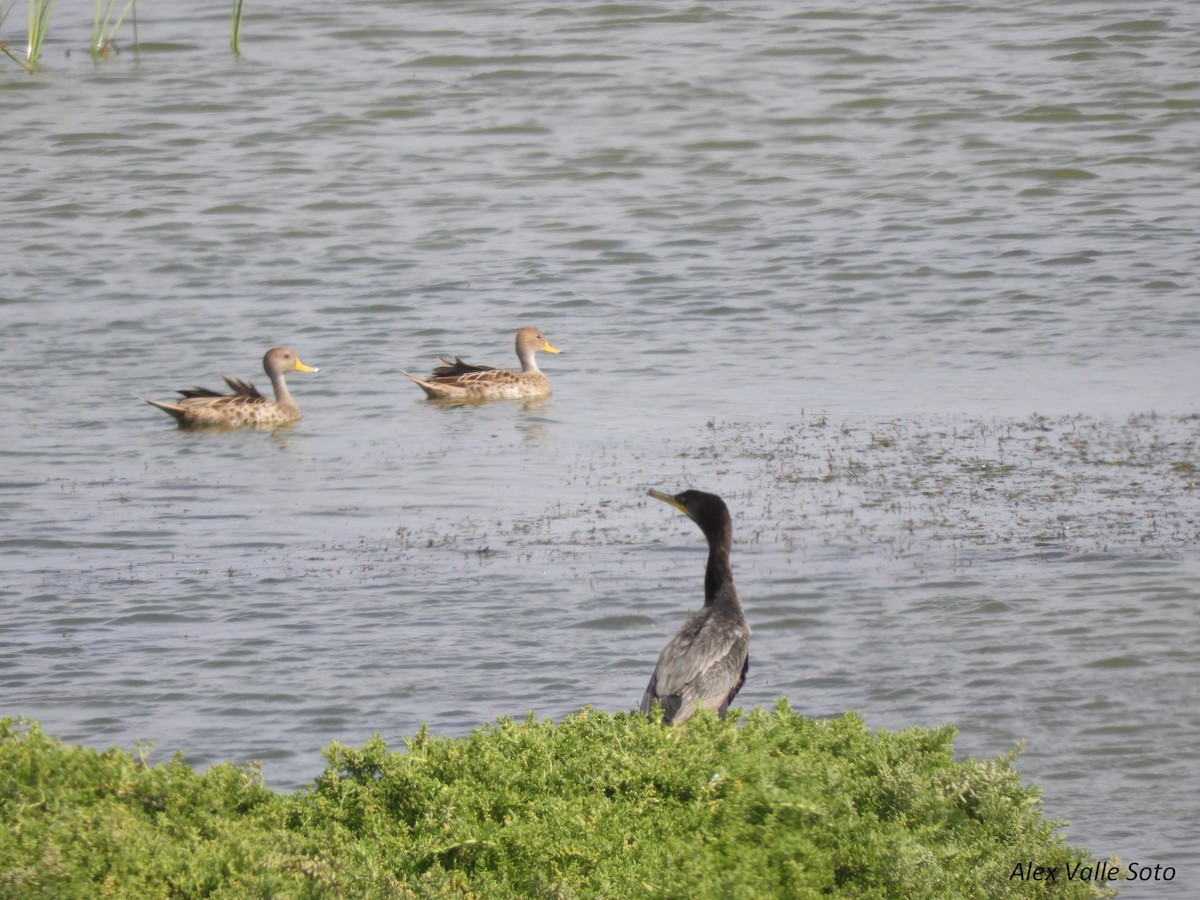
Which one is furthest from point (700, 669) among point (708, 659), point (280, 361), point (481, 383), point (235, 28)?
point (235, 28)

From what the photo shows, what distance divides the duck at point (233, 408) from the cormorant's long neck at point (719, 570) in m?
7.31

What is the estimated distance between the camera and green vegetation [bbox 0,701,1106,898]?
4262 millimetres

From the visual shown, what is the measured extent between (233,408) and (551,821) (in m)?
9.59

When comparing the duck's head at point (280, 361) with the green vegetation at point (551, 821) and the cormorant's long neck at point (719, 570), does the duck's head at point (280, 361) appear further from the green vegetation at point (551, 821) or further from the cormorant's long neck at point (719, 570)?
the green vegetation at point (551, 821)

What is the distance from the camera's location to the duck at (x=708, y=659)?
6.13 meters

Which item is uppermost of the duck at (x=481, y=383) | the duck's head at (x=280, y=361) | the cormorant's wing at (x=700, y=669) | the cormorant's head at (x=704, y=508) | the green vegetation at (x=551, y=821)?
the green vegetation at (x=551, y=821)

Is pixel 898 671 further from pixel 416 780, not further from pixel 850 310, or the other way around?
pixel 850 310

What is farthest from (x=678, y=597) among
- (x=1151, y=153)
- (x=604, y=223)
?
(x=1151, y=153)

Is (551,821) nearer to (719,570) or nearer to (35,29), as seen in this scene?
(719,570)

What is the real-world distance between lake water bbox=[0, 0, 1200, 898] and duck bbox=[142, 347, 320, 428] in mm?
196

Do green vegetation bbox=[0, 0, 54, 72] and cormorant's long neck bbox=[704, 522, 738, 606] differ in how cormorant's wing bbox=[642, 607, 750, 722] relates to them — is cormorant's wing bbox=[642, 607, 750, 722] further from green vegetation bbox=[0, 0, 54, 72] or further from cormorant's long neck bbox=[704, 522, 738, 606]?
green vegetation bbox=[0, 0, 54, 72]

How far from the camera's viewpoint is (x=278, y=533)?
33.3 feet

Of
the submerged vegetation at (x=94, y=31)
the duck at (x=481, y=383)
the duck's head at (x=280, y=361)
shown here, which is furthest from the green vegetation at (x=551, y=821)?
the submerged vegetation at (x=94, y=31)

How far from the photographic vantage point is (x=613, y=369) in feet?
49.1
